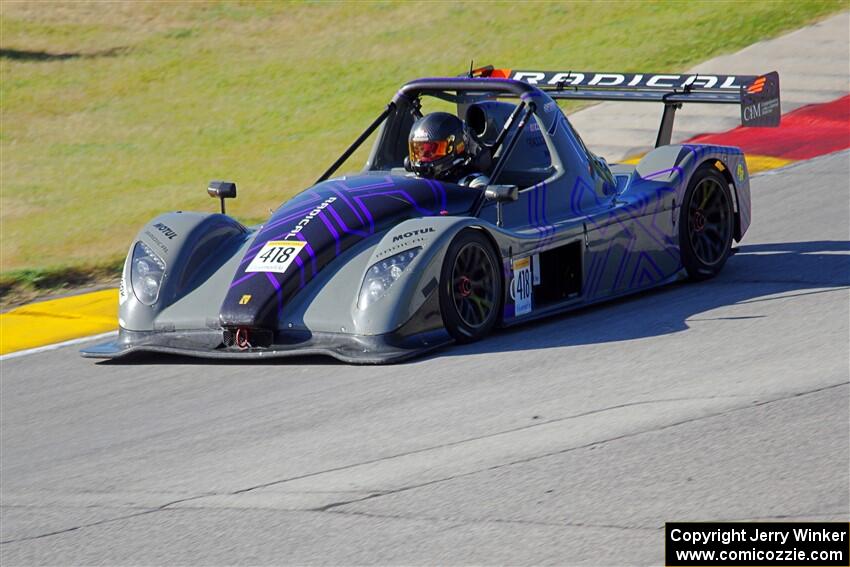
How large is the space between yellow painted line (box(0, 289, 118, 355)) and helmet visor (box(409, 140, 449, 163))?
269cm

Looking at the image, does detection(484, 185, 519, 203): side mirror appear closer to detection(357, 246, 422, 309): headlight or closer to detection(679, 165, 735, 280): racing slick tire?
detection(357, 246, 422, 309): headlight

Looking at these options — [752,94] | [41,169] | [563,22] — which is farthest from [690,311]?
[563,22]

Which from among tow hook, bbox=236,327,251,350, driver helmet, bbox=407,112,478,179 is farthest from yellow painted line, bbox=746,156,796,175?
tow hook, bbox=236,327,251,350

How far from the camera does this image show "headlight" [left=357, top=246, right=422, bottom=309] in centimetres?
779

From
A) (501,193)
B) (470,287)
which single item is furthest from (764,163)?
(470,287)

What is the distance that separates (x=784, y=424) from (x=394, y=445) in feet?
5.63

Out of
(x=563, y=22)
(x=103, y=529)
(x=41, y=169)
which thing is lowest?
(x=103, y=529)

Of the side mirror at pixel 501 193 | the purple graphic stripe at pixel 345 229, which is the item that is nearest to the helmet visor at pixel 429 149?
the side mirror at pixel 501 193

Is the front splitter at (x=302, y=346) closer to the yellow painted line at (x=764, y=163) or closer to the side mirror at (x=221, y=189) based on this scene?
the side mirror at (x=221, y=189)

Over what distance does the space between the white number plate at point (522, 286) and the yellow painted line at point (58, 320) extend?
3189 millimetres

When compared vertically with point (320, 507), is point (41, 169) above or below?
above

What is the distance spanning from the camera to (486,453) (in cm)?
609

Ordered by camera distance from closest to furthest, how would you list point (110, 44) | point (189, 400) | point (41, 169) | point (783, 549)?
point (783, 549), point (189, 400), point (41, 169), point (110, 44)

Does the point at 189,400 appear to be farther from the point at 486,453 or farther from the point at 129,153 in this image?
the point at 129,153
